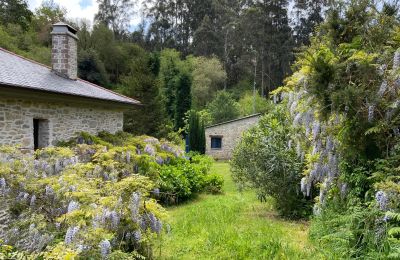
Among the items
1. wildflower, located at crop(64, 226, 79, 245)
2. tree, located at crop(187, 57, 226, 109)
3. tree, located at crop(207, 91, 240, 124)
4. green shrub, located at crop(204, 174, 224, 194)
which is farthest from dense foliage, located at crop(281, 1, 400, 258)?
tree, located at crop(187, 57, 226, 109)

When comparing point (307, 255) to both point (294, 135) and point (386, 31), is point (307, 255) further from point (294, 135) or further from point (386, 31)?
point (386, 31)

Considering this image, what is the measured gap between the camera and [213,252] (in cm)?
550

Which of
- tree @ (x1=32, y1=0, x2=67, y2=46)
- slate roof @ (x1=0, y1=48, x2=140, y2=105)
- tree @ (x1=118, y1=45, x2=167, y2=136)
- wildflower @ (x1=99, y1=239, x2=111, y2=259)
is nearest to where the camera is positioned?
wildflower @ (x1=99, y1=239, x2=111, y2=259)

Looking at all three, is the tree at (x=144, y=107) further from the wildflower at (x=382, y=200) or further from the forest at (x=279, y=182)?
the wildflower at (x=382, y=200)

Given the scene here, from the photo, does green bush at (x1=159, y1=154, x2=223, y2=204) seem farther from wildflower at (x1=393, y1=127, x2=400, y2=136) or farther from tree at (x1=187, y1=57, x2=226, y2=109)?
tree at (x1=187, y1=57, x2=226, y2=109)

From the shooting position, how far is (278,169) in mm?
7637

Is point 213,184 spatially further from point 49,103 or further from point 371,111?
point 371,111

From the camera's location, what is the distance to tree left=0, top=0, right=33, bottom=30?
3238 centimetres

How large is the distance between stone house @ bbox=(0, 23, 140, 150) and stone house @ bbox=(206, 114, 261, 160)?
34.4 ft

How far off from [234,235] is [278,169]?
2135 mm

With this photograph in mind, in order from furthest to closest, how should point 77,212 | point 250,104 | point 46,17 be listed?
1. point 46,17
2. point 250,104
3. point 77,212

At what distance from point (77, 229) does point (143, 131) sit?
1683 centimetres

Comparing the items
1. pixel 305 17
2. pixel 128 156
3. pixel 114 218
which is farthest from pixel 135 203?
pixel 305 17

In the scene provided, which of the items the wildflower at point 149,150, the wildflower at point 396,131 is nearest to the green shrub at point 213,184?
the wildflower at point 149,150
